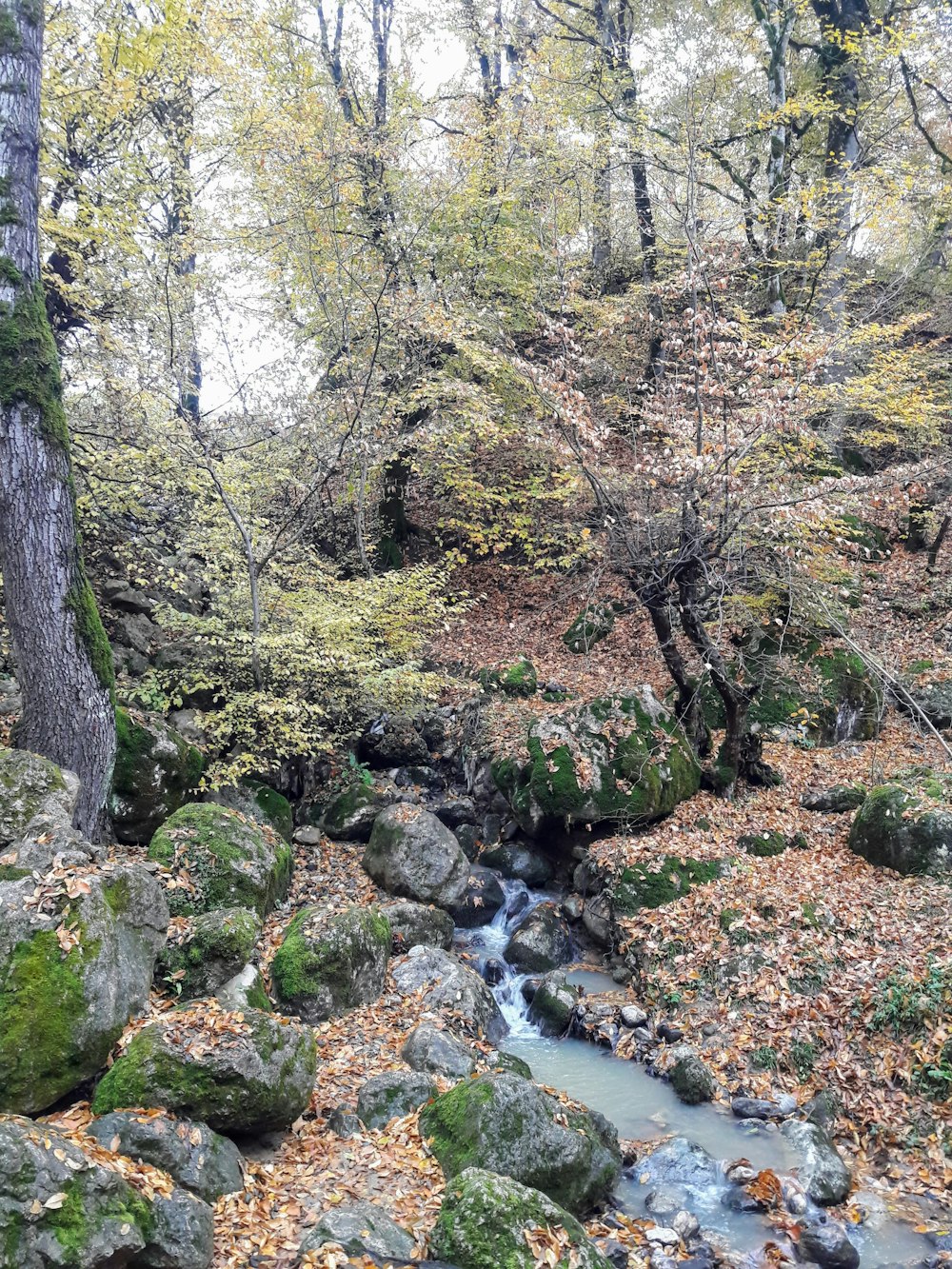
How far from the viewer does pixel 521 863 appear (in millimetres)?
10531

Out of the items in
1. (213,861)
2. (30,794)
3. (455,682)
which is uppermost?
(455,682)

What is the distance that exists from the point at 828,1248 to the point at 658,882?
425cm

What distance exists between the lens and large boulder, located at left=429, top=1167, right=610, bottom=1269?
3.91 metres

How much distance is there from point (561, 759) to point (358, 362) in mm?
7931

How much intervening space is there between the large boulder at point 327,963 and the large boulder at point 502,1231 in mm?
2809

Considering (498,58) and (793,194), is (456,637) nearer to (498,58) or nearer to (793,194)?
(793,194)

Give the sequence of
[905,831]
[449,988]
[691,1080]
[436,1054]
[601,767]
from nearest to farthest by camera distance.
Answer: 1. [436,1054]
2. [691,1080]
3. [449,988]
4. [905,831]
5. [601,767]

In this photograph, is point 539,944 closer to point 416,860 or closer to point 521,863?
point 521,863

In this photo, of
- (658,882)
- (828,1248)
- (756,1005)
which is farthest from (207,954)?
(658,882)

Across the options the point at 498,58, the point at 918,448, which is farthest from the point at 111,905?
the point at 498,58

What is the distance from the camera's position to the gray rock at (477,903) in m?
9.59

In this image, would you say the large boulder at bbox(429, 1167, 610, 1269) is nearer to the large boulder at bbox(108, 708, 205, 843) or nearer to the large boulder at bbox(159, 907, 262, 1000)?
the large boulder at bbox(159, 907, 262, 1000)

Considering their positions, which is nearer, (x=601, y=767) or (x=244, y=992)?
(x=244, y=992)

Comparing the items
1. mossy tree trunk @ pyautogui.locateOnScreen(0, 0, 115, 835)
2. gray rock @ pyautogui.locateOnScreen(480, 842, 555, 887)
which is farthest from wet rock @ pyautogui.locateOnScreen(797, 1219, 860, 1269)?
mossy tree trunk @ pyautogui.locateOnScreen(0, 0, 115, 835)
